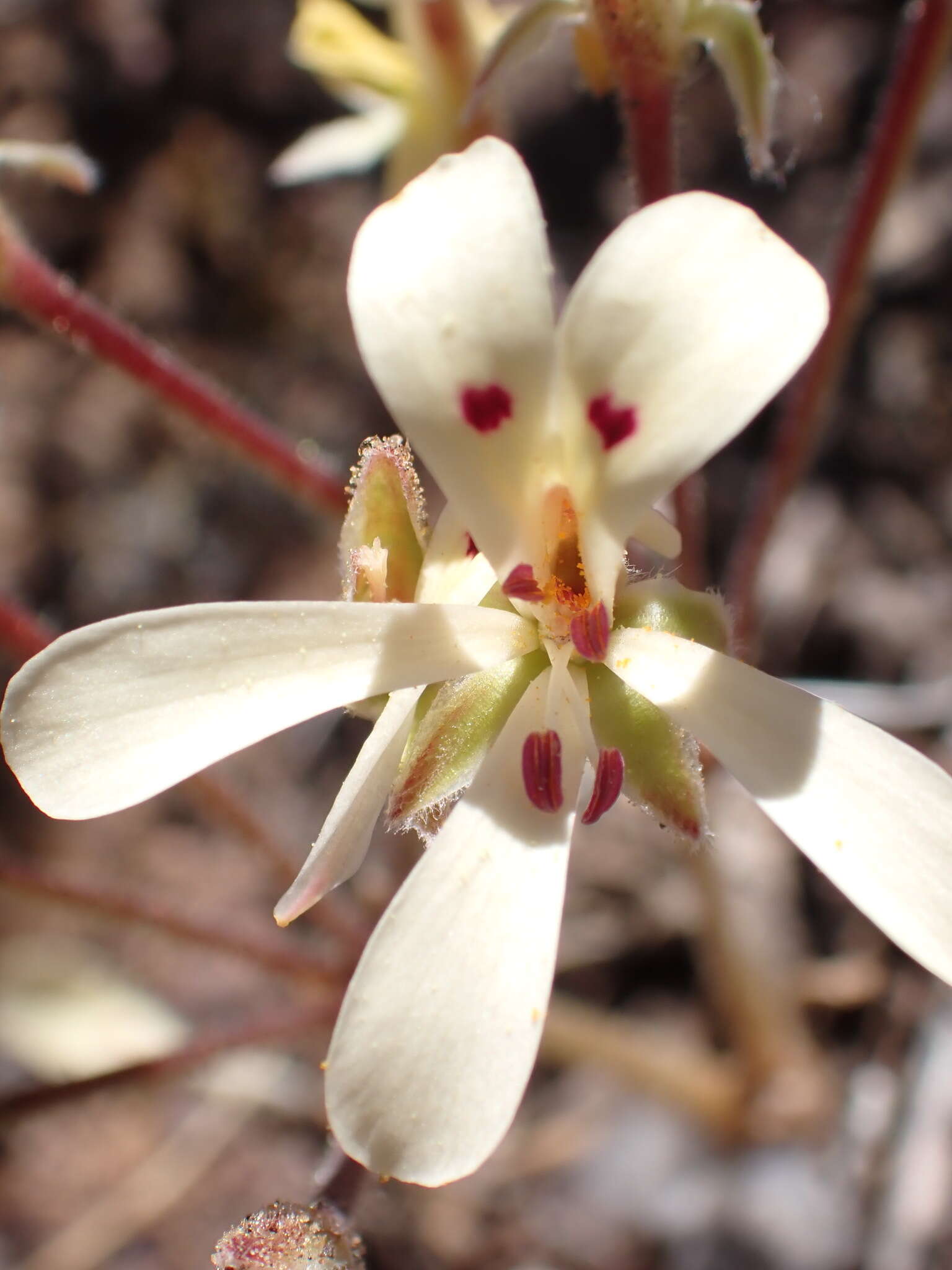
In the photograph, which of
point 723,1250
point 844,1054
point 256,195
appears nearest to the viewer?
point 723,1250

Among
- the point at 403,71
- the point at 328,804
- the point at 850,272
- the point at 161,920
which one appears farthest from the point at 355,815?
the point at 328,804

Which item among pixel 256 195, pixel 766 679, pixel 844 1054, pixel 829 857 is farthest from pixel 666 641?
pixel 256 195

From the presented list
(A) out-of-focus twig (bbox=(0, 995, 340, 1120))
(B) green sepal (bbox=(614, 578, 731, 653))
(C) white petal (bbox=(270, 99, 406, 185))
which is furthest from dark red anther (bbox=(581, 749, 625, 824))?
(C) white petal (bbox=(270, 99, 406, 185))

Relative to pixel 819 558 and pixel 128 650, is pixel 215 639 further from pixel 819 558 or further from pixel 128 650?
pixel 819 558

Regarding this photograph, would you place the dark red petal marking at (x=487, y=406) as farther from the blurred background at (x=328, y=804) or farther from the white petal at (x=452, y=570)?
the blurred background at (x=328, y=804)

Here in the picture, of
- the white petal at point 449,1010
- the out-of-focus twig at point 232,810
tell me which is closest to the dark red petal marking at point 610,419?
the white petal at point 449,1010

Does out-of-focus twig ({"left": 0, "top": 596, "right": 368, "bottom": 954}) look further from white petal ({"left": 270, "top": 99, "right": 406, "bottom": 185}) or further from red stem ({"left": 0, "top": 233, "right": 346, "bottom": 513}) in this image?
white petal ({"left": 270, "top": 99, "right": 406, "bottom": 185})

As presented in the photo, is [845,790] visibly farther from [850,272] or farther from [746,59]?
[850,272]
